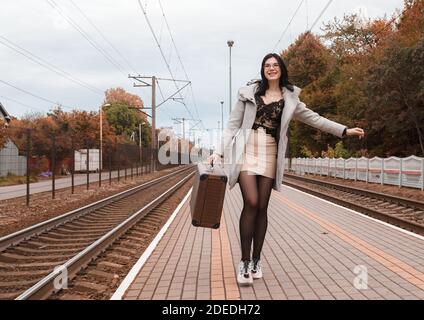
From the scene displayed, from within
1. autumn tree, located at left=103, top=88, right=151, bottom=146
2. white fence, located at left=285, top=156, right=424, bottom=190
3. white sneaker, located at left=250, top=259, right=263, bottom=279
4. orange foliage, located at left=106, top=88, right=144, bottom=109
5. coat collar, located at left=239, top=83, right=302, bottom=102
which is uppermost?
orange foliage, located at left=106, top=88, right=144, bottom=109

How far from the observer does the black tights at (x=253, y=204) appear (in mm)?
4730

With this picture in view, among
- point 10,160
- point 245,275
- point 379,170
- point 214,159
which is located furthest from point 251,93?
point 379,170

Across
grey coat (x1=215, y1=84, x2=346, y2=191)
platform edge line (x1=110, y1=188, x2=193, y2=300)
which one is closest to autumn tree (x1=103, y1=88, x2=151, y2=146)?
platform edge line (x1=110, y1=188, x2=193, y2=300)

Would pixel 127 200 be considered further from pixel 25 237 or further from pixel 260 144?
pixel 260 144

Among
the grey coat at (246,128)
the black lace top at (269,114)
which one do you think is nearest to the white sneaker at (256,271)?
the grey coat at (246,128)

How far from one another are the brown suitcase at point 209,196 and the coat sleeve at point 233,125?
242 mm

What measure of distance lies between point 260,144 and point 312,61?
180 feet

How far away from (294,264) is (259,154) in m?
1.95

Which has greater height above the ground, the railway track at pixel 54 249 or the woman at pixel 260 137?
the woman at pixel 260 137

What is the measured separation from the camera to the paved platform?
4723mm

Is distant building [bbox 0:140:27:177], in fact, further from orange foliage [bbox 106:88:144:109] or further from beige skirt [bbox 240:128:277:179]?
orange foliage [bbox 106:88:144:109]

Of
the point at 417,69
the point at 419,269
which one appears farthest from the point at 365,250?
the point at 417,69

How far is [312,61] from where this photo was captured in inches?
2247

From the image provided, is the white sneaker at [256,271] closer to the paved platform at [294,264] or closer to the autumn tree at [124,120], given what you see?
the paved platform at [294,264]
